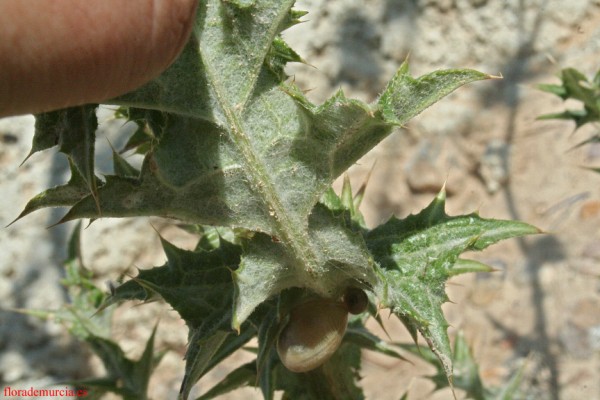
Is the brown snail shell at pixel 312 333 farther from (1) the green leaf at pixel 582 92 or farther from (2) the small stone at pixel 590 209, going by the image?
(2) the small stone at pixel 590 209

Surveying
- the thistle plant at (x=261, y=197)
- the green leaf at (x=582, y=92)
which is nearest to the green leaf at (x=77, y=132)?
the thistle plant at (x=261, y=197)

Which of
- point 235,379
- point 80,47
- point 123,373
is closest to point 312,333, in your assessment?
point 235,379

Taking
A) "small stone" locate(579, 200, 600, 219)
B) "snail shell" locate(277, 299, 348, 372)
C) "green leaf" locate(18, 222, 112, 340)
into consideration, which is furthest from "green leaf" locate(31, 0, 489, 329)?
"small stone" locate(579, 200, 600, 219)

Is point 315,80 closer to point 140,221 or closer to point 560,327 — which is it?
point 140,221

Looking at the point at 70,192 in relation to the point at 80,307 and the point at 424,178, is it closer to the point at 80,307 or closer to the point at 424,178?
the point at 80,307

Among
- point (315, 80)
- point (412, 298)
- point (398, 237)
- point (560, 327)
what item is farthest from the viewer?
point (315, 80)

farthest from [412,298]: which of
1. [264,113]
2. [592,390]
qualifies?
[592,390]

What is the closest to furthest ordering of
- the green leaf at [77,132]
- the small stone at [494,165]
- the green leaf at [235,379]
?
the green leaf at [77,132] → the green leaf at [235,379] → the small stone at [494,165]
